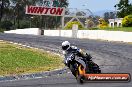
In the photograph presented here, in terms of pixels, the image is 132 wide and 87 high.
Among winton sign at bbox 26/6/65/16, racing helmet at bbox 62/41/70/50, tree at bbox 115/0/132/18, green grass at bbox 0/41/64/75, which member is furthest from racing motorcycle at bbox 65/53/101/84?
tree at bbox 115/0/132/18

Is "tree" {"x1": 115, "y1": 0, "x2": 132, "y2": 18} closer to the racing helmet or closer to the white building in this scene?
the white building

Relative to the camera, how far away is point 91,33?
5172 centimetres

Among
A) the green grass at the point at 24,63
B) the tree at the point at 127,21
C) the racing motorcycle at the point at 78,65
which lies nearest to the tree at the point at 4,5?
the tree at the point at 127,21

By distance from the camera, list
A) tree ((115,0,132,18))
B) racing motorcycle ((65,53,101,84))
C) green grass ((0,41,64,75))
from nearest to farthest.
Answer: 1. racing motorcycle ((65,53,101,84))
2. green grass ((0,41,64,75))
3. tree ((115,0,132,18))

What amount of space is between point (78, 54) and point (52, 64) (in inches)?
398

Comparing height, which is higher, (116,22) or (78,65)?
(78,65)

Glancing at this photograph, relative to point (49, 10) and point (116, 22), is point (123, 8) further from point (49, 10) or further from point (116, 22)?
point (49, 10)

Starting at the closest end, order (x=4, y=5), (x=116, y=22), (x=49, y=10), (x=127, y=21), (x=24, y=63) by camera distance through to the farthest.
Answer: (x=24, y=63) → (x=127, y=21) → (x=49, y=10) → (x=116, y=22) → (x=4, y=5)

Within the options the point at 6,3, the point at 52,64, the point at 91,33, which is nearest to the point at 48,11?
the point at 91,33

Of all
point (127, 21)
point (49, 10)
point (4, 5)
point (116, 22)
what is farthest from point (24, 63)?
point (4, 5)

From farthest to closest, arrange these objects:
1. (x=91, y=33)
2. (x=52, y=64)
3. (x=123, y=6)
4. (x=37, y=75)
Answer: (x=123, y=6) → (x=91, y=33) → (x=52, y=64) → (x=37, y=75)

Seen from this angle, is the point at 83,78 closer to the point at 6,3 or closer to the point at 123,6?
the point at 123,6

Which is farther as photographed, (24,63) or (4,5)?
(4,5)

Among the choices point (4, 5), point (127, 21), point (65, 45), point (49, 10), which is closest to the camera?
point (65, 45)
